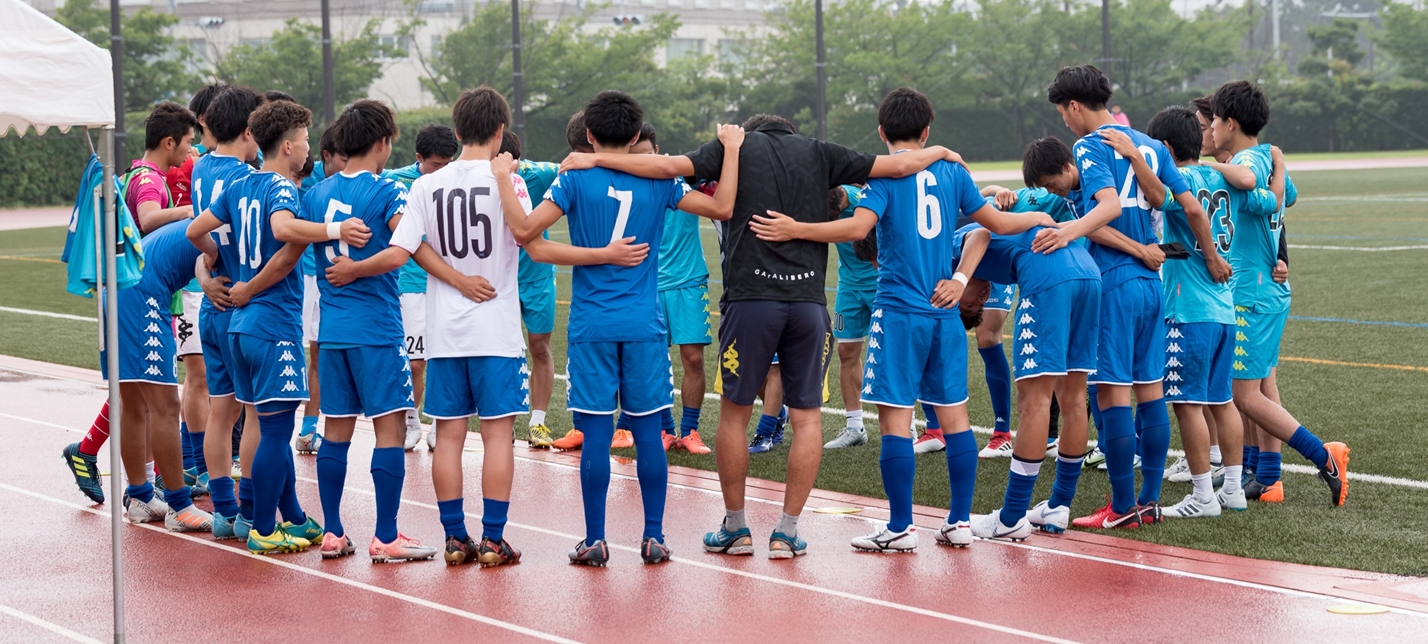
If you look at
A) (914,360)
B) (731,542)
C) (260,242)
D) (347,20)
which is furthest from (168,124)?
(347,20)

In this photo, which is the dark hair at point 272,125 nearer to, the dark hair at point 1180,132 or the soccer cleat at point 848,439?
the soccer cleat at point 848,439

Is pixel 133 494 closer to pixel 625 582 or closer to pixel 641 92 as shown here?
pixel 625 582

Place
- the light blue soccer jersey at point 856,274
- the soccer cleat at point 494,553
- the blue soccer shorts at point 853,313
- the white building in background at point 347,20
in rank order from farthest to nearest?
the white building in background at point 347,20 < the blue soccer shorts at point 853,313 < the light blue soccer jersey at point 856,274 < the soccer cleat at point 494,553

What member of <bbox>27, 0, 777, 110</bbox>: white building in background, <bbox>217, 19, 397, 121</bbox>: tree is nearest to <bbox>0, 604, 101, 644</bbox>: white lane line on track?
<bbox>217, 19, 397, 121</bbox>: tree

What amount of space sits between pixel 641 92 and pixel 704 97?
6.14 m

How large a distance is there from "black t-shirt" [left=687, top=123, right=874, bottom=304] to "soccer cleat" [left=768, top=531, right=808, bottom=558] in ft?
3.54

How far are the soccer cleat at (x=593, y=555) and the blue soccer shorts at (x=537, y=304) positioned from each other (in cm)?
305

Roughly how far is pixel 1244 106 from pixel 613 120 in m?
3.29

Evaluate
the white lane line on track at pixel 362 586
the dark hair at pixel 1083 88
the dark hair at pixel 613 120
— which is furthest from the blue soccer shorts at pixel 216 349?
the dark hair at pixel 1083 88

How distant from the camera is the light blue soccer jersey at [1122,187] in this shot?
21.1 feet

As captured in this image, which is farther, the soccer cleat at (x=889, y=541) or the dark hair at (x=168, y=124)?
the dark hair at (x=168, y=124)

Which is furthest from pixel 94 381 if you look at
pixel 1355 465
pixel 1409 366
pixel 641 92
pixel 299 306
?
pixel 641 92

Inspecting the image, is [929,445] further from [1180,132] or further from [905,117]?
[905,117]

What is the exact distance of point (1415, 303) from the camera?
46.4ft
